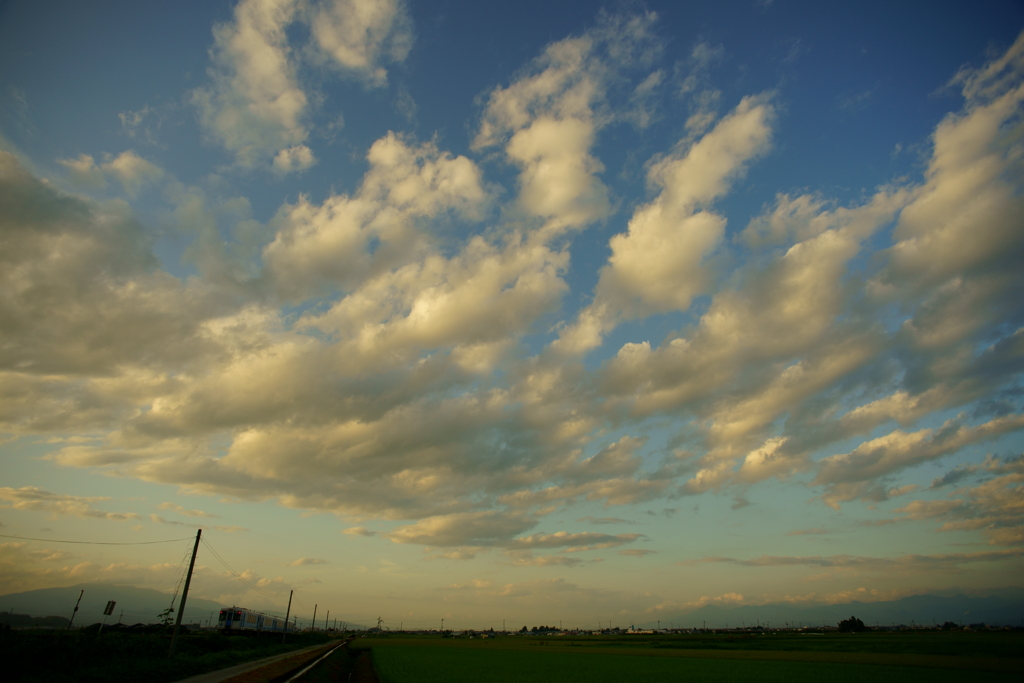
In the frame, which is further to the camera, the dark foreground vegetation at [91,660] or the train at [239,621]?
the train at [239,621]

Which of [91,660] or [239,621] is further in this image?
[239,621]

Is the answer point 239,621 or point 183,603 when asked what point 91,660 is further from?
point 239,621

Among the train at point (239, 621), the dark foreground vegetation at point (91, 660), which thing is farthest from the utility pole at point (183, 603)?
the train at point (239, 621)

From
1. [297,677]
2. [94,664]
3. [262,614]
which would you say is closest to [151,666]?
[94,664]

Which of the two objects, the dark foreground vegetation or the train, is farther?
the train

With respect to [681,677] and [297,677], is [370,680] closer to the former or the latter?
[297,677]

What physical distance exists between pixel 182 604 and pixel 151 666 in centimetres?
984

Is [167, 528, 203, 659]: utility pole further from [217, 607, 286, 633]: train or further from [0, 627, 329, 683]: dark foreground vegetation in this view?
[217, 607, 286, 633]: train

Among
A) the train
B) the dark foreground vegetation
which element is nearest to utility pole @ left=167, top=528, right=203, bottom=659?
the dark foreground vegetation

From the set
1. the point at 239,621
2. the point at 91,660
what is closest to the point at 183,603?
the point at 91,660

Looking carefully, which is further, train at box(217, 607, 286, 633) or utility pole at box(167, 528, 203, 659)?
train at box(217, 607, 286, 633)

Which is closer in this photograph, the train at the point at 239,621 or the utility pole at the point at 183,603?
the utility pole at the point at 183,603

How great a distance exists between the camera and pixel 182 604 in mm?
37344

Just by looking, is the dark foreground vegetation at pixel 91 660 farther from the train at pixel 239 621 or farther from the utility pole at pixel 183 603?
the train at pixel 239 621
